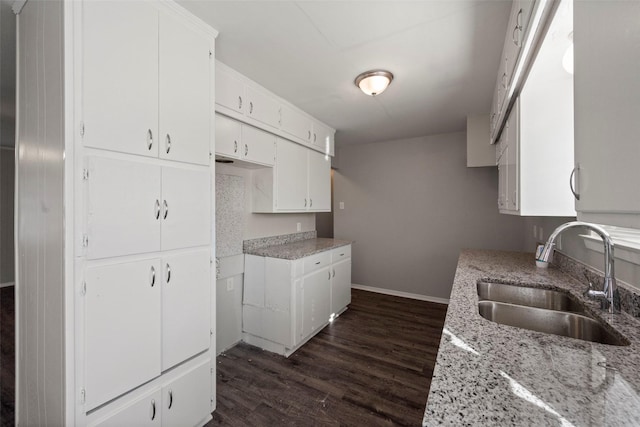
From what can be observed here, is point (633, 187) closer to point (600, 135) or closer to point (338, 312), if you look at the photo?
point (600, 135)

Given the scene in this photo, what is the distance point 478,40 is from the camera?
5.60ft

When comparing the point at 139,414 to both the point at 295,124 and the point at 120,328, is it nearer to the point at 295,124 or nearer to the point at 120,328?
the point at 120,328

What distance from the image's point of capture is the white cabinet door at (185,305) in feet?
4.71

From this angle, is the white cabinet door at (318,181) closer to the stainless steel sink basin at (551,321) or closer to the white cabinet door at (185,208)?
the white cabinet door at (185,208)

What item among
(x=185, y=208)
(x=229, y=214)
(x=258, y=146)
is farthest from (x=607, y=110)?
(x=229, y=214)

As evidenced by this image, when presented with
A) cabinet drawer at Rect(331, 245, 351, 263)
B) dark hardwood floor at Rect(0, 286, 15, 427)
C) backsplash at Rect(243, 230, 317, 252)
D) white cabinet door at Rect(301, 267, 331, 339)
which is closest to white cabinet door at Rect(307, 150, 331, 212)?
backsplash at Rect(243, 230, 317, 252)

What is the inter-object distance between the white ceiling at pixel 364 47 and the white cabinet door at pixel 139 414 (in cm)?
211

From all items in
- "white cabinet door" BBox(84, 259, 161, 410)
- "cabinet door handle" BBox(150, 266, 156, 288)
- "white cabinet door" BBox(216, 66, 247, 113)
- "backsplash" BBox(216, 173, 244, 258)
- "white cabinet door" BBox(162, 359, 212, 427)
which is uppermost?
"white cabinet door" BBox(216, 66, 247, 113)

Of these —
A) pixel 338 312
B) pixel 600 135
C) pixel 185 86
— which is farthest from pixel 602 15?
pixel 338 312

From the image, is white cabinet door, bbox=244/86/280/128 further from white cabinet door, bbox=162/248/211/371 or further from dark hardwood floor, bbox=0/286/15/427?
dark hardwood floor, bbox=0/286/15/427

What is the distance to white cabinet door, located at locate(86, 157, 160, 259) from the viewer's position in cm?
116

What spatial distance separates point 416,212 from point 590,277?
2669 mm

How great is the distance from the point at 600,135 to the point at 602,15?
0.28 m

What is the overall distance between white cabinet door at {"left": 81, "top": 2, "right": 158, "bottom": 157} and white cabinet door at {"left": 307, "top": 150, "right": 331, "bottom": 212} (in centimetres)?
205
